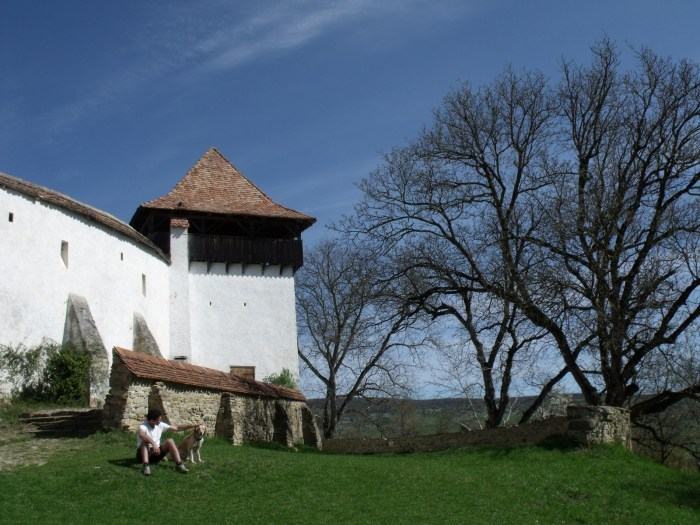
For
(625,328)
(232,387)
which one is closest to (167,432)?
(232,387)

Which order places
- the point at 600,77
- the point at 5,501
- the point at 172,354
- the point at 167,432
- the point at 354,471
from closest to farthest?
the point at 5,501, the point at 354,471, the point at 167,432, the point at 600,77, the point at 172,354

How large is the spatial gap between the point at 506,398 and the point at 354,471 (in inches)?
378

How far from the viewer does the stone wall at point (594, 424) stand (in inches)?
643

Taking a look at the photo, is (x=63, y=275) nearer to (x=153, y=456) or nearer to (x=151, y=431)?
(x=151, y=431)

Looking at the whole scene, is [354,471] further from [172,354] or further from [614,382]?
[172,354]

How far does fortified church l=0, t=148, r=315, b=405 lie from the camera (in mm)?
20844

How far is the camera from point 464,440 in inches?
768

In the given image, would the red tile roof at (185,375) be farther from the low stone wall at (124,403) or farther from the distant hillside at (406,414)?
the distant hillside at (406,414)

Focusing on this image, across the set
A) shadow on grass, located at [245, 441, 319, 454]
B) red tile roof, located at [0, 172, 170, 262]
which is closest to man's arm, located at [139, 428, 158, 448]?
shadow on grass, located at [245, 441, 319, 454]

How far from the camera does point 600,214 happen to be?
18.1 meters

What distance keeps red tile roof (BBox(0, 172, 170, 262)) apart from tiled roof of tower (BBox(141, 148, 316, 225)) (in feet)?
7.02

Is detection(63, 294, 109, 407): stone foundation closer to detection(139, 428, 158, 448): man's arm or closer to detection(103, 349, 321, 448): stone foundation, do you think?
detection(103, 349, 321, 448): stone foundation

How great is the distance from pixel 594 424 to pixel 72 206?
1442cm

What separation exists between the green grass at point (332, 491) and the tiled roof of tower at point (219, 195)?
14031 millimetres
